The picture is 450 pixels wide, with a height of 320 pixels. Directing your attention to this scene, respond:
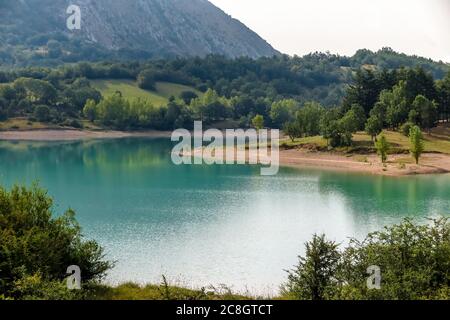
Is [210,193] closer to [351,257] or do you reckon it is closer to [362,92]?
[351,257]

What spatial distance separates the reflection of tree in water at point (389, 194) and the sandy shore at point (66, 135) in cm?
10573

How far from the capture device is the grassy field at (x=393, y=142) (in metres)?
104

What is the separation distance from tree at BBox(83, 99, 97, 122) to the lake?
7904 centimetres

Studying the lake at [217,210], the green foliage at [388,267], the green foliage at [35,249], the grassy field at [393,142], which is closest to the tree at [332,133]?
the grassy field at [393,142]

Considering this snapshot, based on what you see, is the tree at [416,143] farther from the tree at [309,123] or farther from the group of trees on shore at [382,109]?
the tree at [309,123]

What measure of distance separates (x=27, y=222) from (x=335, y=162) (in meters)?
81.0

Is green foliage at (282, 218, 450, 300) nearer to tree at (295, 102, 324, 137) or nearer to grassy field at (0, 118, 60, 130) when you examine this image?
tree at (295, 102, 324, 137)

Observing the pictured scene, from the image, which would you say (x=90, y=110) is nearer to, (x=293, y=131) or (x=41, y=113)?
(x=41, y=113)

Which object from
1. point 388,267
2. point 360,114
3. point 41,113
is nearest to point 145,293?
point 388,267

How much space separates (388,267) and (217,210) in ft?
129

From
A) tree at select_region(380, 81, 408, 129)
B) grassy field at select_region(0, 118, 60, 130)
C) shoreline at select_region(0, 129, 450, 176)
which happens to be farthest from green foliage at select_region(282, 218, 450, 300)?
grassy field at select_region(0, 118, 60, 130)

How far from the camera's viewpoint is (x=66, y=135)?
17862cm
